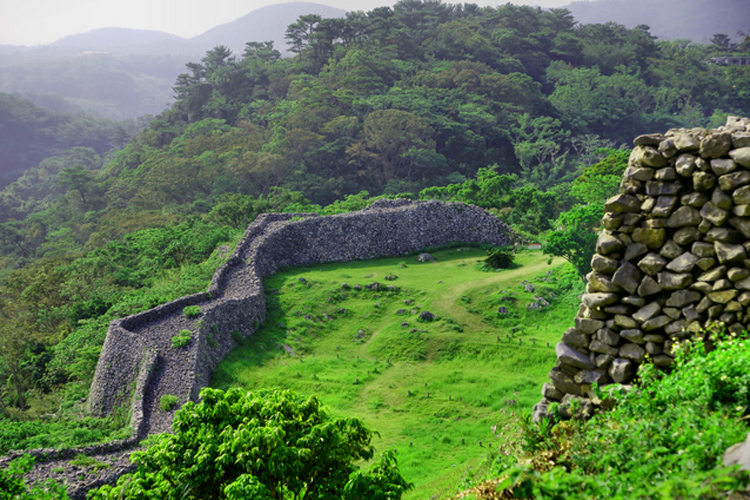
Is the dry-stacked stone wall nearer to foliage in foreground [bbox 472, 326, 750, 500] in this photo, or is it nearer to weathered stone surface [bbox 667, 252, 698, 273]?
weathered stone surface [bbox 667, 252, 698, 273]

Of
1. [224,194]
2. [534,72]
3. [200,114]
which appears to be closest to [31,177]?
[200,114]

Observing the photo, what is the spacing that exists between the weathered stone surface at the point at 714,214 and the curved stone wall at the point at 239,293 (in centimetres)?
1272

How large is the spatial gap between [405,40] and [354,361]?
66059 mm

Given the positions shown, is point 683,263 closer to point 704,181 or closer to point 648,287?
point 648,287

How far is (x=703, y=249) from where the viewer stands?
5070 millimetres

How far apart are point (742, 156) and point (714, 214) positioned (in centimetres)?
57

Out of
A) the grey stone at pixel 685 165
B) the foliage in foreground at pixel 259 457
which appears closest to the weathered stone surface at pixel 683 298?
the grey stone at pixel 685 165

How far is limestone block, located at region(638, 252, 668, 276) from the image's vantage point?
208 inches

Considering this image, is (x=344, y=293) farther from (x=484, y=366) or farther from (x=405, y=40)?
(x=405, y=40)

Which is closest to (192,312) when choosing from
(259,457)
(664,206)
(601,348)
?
(259,457)

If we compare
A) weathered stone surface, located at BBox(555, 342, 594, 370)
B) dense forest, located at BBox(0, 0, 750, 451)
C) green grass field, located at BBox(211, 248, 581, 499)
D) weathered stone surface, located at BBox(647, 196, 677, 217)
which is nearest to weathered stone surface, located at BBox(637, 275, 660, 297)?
weathered stone surface, located at BBox(647, 196, 677, 217)

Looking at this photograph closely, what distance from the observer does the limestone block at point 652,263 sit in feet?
17.3

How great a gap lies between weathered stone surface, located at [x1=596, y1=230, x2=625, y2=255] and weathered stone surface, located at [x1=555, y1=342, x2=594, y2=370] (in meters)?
1.14

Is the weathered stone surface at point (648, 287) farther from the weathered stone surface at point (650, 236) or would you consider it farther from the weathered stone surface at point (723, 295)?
the weathered stone surface at point (723, 295)
